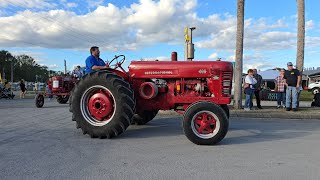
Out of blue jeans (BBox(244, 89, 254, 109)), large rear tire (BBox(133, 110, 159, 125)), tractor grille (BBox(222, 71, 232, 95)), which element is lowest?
large rear tire (BBox(133, 110, 159, 125))

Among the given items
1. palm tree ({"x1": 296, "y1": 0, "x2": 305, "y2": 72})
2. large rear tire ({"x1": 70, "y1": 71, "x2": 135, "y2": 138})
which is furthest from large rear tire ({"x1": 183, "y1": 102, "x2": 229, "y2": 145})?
palm tree ({"x1": 296, "y1": 0, "x2": 305, "y2": 72})

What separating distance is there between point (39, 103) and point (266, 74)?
112ft

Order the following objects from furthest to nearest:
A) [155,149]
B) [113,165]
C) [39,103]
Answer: [39,103] < [155,149] < [113,165]

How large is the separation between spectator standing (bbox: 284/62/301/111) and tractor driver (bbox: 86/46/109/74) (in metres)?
Result: 7.43

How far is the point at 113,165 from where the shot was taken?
538cm

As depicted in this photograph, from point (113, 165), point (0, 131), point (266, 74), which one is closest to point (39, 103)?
point (0, 131)

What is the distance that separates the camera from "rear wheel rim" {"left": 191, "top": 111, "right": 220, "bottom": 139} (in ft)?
22.9

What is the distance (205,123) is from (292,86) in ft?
24.4

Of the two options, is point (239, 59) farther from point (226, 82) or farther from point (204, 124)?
point (204, 124)

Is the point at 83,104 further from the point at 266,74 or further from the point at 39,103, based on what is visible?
the point at 266,74

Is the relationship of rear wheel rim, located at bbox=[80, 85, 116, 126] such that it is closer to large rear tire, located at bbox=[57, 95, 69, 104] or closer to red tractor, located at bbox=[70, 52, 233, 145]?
red tractor, located at bbox=[70, 52, 233, 145]

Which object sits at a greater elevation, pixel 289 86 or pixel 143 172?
pixel 289 86

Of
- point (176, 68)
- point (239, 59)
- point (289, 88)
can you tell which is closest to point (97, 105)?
point (176, 68)

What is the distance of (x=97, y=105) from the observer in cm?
783
